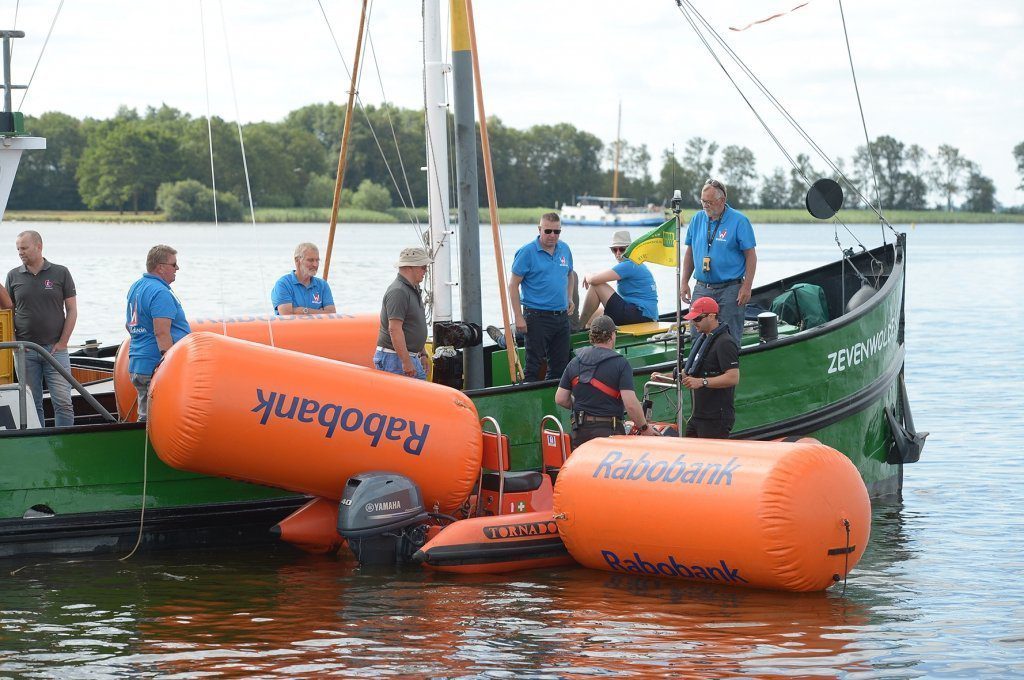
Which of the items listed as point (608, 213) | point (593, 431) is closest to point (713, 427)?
point (593, 431)

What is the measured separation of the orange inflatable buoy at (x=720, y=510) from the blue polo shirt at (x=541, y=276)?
221 cm

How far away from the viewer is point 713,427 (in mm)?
9688

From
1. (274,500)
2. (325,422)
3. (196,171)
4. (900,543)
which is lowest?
(900,543)

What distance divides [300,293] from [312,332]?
33.2 inches

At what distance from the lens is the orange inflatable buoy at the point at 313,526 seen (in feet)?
31.3

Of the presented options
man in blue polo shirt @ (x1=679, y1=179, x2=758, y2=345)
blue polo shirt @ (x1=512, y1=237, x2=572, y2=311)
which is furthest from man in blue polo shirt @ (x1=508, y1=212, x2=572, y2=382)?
man in blue polo shirt @ (x1=679, y1=179, x2=758, y2=345)

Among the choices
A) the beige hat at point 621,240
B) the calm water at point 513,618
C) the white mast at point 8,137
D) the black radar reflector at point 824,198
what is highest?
the white mast at point 8,137

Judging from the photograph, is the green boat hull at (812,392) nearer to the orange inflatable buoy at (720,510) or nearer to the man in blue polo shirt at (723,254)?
the man in blue polo shirt at (723,254)

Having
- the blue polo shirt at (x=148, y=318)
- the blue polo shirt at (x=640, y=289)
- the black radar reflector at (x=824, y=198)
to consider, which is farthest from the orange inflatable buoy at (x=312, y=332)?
the black radar reflector at (x=824, y=198)

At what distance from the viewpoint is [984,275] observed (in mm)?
60469

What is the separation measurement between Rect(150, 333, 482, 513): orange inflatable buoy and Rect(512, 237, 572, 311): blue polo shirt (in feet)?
5.67

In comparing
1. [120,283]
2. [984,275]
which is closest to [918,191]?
[984,275]

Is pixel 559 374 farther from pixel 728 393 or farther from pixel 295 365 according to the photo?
pixel 295 365

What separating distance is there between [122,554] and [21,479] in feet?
3.12
